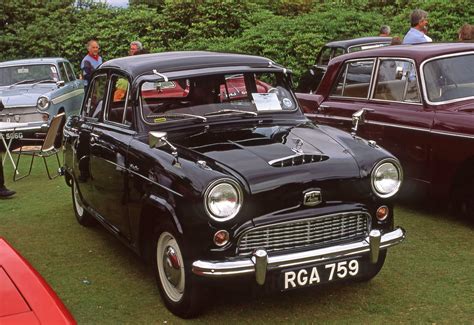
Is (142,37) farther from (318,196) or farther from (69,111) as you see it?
(318,196)

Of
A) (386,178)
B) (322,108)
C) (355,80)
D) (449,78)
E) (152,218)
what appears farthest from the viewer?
(322,108)

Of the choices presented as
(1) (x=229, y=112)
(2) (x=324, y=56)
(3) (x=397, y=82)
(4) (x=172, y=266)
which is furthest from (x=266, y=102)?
(2) (x=324, y=56)

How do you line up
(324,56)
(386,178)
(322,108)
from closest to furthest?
(386,178) → (322,108) → (324,56)

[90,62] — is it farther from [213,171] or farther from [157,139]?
[213,171]

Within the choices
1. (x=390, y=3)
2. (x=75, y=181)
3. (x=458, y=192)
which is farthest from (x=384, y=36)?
(x=75, y=181)

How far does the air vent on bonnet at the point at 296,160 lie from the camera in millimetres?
4141

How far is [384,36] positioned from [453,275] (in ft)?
30.2

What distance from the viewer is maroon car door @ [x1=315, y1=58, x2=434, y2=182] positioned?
617cm

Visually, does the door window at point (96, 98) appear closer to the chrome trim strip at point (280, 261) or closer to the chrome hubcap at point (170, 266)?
the chrome hubcap at point (170, 266)

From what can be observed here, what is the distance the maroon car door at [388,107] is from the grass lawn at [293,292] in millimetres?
665

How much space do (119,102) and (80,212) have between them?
181 cm

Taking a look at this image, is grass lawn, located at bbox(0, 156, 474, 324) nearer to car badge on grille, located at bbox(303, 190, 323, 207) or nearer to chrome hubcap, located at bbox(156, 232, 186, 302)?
chrome hubcap, located at bbox(156, 232, 186, 302)

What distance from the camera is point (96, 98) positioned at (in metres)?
6.11

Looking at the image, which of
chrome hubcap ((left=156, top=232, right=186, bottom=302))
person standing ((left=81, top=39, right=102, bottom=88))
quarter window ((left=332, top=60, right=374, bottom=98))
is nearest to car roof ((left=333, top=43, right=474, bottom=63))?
quarter window ((left=332, top=60, right=374, bottom=98))
